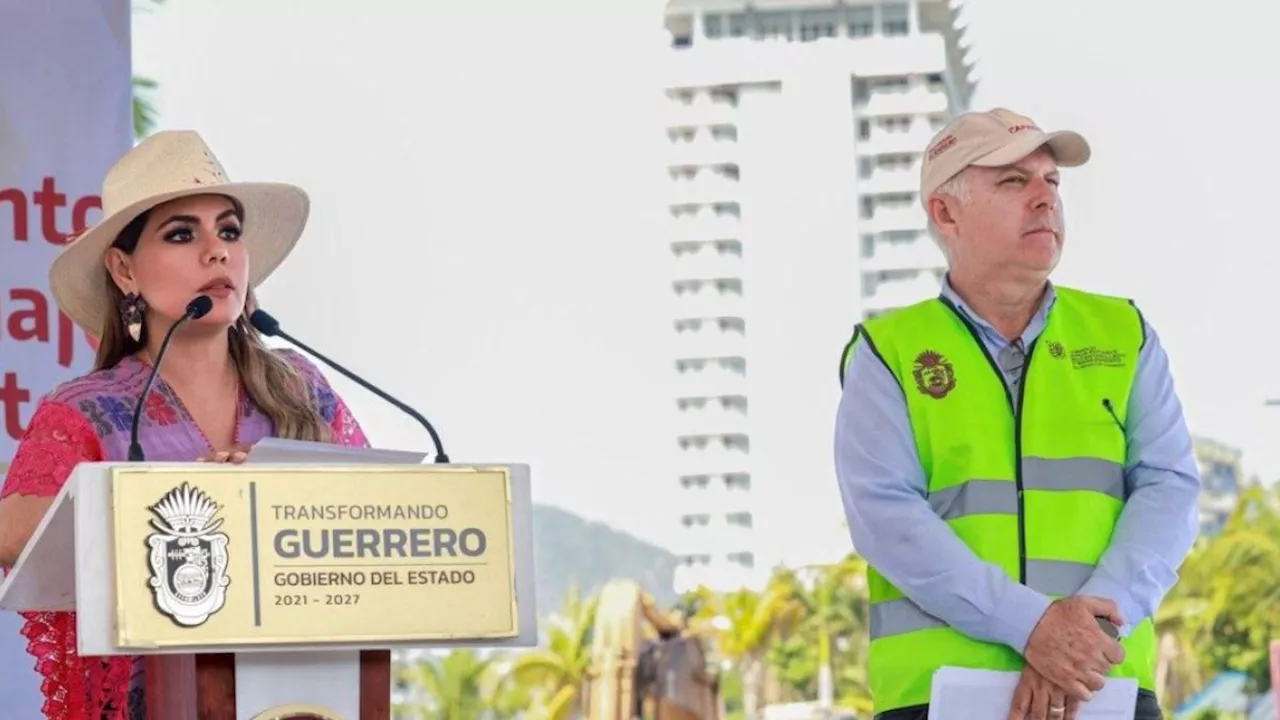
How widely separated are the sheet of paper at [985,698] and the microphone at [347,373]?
0.72m

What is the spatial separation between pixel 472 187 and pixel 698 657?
140 ft

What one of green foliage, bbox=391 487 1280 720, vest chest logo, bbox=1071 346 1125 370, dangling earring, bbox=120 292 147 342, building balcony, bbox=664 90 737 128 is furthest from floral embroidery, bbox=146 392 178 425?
building balcony, bbox=664 90 737 128

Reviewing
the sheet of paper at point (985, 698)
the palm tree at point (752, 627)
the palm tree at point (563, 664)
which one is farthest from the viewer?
the palm tree at point (752, 627)

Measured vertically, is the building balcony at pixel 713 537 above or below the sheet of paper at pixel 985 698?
above

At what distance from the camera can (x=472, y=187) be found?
67688mm

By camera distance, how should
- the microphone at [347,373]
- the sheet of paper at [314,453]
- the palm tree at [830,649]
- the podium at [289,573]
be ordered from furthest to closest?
the palm tree at [830,649] < the microphone at [347,373] < the sheet of paper at [314,453] < the podium at [289,573]

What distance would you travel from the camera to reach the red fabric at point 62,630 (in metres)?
2.41

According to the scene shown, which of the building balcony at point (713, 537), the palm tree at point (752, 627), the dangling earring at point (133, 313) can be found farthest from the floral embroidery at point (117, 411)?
the building balcony at point (713, 537)

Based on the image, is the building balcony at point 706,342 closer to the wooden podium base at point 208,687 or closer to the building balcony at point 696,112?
the building balcony at point 696,112

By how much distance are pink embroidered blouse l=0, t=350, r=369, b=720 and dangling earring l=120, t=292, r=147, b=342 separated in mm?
35

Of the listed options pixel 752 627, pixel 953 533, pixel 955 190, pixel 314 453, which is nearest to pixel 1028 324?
pixel 955 190

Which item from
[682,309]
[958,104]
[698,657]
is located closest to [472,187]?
[682,309]

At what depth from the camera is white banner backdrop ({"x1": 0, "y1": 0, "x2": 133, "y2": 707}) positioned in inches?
154

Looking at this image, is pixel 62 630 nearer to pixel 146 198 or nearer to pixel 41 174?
pixel 146 198
